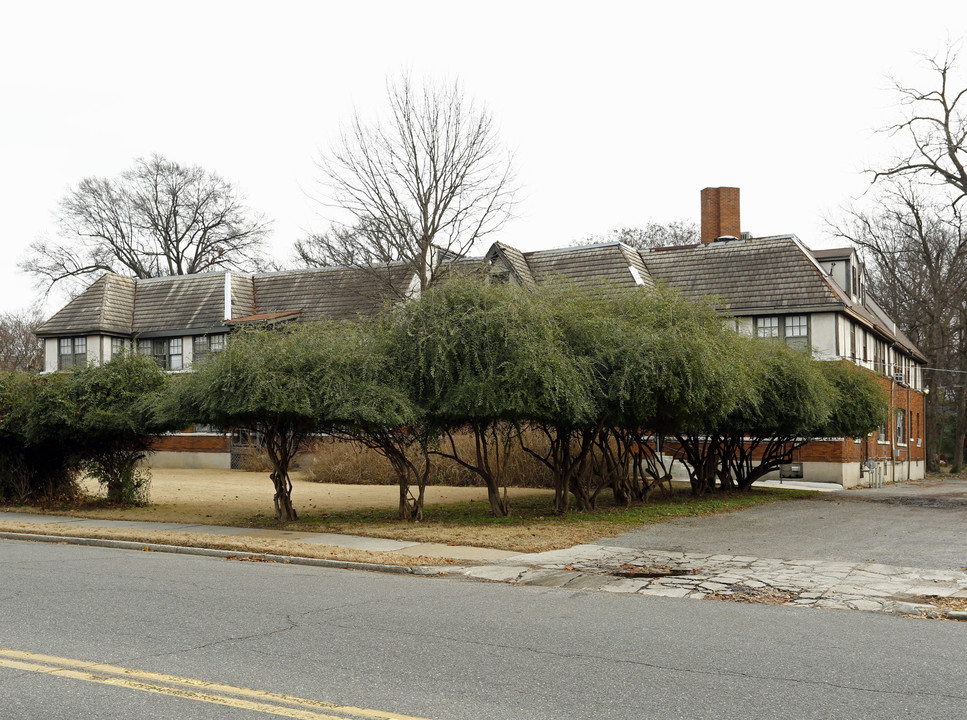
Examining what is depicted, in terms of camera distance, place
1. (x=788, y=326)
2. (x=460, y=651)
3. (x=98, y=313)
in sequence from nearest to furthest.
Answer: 1. (x=460, y=651)
2. (x=788, y=326)
3. (x=98, y=313)

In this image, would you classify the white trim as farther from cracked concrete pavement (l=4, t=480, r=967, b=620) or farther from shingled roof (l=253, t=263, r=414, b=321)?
cracked concrete pavement (l=4, t=480, r=967, b=620)

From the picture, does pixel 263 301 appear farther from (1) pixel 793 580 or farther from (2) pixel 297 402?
(1) pixel 793 580

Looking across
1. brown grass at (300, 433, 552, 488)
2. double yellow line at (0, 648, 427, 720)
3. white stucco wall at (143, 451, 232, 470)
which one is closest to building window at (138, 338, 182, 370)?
white stucco wall at (143, 451, 232, 470)

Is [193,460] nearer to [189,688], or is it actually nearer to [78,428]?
[78,428]

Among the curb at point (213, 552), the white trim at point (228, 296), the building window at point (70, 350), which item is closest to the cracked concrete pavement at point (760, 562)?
the curb at point (213, 552)

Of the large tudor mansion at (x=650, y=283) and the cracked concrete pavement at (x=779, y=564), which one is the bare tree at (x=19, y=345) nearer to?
the large tudor mansion at (x=650, y=283)

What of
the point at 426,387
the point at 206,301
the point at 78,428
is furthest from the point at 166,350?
the point at 426,387

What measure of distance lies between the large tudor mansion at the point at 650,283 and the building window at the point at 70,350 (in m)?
0.06

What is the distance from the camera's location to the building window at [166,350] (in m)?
42.3

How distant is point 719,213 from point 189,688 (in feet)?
125

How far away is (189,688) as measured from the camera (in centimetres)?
605

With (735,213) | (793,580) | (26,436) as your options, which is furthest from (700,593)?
(735,213)

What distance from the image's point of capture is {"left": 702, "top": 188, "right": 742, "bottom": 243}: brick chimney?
41.0 metres

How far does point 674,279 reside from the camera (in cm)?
3703
